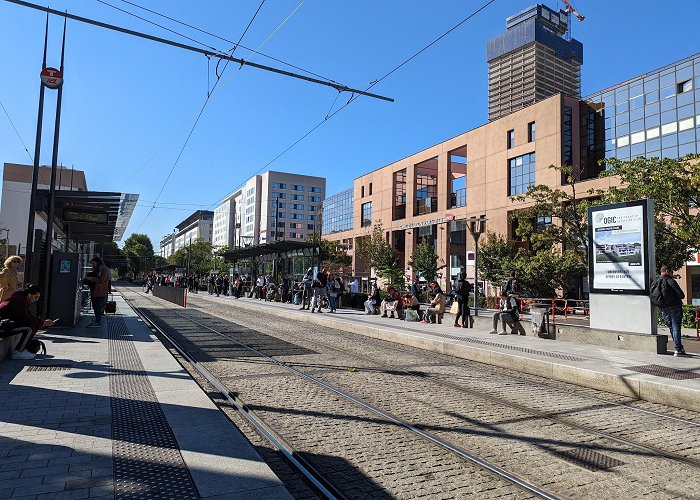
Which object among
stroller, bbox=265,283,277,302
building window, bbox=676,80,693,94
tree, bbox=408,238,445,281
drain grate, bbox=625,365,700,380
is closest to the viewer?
drain grate, bbox=625,365,700,380

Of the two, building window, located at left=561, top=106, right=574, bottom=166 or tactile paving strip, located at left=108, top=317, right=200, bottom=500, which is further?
building window, located at left=561, top=106, right=574, bottom=166

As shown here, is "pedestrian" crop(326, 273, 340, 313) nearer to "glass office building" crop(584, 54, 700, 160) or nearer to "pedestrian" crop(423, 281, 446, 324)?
"pedestrian" crop(423, 281, 446, 324)

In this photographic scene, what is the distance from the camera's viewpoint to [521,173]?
4653 centimetres

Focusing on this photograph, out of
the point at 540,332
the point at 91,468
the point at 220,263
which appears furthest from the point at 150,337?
the point at 220,263

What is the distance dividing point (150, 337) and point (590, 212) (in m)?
10.9

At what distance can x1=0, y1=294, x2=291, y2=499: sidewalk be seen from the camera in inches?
136

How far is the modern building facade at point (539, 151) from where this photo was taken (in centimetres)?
4003

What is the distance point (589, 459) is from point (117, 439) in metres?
4.23

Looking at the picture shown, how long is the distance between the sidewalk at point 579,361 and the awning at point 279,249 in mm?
11468

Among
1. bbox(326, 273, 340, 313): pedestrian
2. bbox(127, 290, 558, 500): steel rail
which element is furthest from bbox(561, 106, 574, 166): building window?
bbox(127, 290, 558, 500): steel rail

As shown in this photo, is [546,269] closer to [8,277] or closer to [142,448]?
[8,277]

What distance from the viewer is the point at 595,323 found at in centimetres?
1166

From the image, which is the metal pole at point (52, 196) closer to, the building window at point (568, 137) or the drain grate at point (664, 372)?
the drain grate at point (664, 372)

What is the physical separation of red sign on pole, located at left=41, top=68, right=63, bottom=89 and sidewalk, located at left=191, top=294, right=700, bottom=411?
10.5 m
